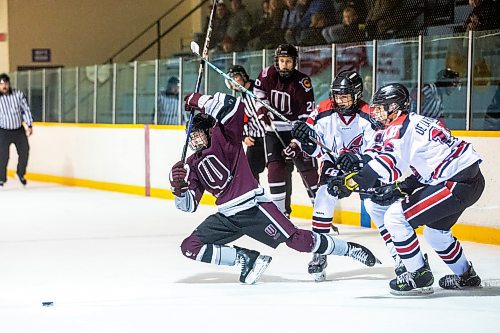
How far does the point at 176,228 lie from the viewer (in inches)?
305

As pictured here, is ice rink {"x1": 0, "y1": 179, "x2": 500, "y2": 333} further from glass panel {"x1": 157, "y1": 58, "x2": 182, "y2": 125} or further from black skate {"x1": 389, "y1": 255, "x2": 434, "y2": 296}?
glass panel {"x1": 157, "y1": 58, "x2": 182, "y2": 125}

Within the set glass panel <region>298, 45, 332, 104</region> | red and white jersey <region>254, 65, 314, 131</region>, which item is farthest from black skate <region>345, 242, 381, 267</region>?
glass panel <region>298, 45, 332, 104</region>

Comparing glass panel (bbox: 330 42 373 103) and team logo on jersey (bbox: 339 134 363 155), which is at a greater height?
glass panel (bbox: 330 42 373 103)

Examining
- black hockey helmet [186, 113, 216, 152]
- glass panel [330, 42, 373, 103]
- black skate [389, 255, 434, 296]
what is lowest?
black skate [389, 255, 434, 296]

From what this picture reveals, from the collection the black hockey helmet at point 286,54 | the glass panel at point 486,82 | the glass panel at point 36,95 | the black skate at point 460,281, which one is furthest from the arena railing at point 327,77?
the black skate at point 460,281

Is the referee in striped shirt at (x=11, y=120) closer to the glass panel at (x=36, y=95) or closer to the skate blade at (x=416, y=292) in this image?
the glass panel at (x=36, y=95)

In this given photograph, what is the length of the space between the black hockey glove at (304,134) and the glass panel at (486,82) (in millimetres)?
2162

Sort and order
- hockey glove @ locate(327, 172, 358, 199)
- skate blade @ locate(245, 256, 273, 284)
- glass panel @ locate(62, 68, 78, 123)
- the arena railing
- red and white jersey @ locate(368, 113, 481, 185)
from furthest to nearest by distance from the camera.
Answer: glass panel @ locate(62, 68, 78, 123) → the arena railing → skate blade @ locate(245, 256, 273, 284) → hockey glove @ locate(327, 172, 358, 199) → red and white jersey @ locate(368, 113, 481, 185)

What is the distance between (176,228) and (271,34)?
9.91 feet

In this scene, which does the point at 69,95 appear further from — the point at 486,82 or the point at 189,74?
the point at 486,82

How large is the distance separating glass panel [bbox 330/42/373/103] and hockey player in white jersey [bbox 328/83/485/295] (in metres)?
3.24

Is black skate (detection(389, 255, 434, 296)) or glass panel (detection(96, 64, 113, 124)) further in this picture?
glass panel (detection(96, 64, 113, 124))

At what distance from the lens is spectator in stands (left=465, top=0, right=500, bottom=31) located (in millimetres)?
7617

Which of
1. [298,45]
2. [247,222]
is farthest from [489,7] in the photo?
[247,222]
